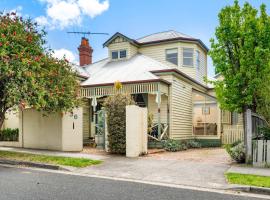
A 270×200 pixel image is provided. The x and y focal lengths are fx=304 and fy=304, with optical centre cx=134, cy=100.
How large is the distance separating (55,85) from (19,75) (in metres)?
2.14

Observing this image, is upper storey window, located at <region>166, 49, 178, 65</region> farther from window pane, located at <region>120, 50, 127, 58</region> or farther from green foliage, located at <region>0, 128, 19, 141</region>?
green foliage, located at <region>0, 128, 19, 141</region>

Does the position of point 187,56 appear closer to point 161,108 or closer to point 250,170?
point 161,108

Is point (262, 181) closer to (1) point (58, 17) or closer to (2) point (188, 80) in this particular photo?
(2) point (188, 80)

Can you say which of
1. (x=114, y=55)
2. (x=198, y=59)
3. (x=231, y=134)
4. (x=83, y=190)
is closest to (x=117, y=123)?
(x=83, y=190)

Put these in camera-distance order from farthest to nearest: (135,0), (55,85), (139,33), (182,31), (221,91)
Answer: (139,33) → (182,31) → (135,0) → (55,85) → (221,91)

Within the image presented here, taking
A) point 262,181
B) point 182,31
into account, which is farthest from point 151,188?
point 182,31

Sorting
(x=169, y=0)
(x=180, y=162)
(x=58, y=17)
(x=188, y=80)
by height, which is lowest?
(x=180, y=162)

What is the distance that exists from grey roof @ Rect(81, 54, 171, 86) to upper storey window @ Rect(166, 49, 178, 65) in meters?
1.87

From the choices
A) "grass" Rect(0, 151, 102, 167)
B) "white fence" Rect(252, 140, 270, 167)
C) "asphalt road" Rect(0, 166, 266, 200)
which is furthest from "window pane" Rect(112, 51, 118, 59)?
"asphalt road" Rect(0, 166, 266, 200)

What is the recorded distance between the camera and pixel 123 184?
8.02 metres

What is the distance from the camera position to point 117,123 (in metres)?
13.3

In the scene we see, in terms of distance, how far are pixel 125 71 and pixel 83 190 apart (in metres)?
13.4

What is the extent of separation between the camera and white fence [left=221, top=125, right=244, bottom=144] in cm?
1962

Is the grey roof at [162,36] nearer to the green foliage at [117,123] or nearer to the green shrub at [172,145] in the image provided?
the green shrub at [172,145]
